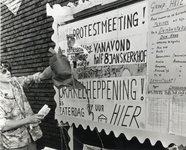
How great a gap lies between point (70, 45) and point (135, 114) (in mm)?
1227

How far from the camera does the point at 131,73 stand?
231 cm

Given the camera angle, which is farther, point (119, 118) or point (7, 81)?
point (7, 81)

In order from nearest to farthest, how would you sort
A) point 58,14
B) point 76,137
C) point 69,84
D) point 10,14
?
point 69,84 < point 58,14 < point 76,137 < point 10,14

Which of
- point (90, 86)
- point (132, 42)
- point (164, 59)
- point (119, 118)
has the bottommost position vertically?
point (119, 118)

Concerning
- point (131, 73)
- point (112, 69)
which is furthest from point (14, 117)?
point (131, 73)

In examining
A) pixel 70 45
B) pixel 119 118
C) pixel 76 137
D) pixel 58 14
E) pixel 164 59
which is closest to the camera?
pixel 164 59

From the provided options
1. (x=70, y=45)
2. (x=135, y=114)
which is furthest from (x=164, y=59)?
(x=70, y=45)

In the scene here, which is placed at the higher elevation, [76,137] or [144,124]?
[144,124]

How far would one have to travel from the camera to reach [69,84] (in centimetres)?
269

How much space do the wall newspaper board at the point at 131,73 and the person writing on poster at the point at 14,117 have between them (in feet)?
2.42

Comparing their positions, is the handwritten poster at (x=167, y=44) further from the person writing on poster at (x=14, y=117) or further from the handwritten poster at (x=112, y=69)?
the person writing on poster at (x=14, y=117)

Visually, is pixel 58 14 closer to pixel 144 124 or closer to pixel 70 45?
pixel 70 45

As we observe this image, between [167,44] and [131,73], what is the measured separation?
0.48 metres

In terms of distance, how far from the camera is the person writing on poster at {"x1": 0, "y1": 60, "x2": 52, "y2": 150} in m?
3.05
